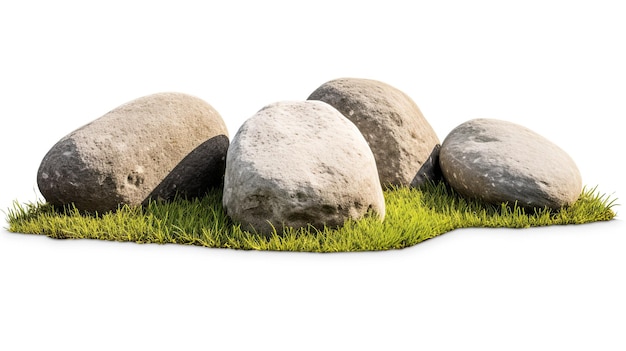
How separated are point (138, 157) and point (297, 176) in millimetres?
1933

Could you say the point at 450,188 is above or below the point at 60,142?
below

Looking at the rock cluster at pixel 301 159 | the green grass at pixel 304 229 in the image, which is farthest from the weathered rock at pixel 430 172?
the green grass at pixel 304 229

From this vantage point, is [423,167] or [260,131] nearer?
[260,131]

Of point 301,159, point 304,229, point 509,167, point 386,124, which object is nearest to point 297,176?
point 301,159

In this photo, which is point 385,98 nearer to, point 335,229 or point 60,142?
point 335,229

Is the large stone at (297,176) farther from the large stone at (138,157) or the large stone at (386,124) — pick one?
the large stone at (386,124)

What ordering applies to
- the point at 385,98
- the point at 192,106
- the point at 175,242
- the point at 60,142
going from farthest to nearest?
1. the point at 385,98
2. the point at 192,106
3. the point at 60,142
4. the point at 175,242

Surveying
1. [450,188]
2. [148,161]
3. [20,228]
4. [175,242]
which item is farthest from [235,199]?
[450,188]

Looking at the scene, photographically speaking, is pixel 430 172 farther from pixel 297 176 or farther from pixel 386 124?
pixel 297 176

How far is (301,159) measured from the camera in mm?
5938

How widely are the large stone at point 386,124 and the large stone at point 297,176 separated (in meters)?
1.11

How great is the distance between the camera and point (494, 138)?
730 cm

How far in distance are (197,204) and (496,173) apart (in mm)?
3237

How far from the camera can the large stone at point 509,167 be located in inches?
263
